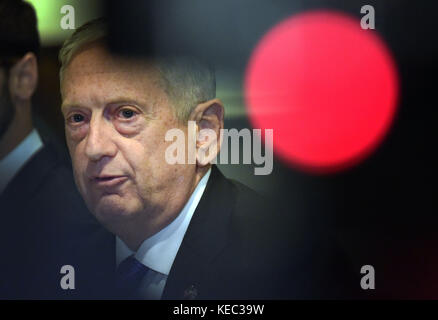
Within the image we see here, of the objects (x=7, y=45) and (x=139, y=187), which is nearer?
(x=139, y=187)

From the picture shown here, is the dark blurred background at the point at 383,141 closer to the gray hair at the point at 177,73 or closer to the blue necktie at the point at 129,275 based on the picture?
the gray hair at the point at 177,73

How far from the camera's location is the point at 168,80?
7.63 ft

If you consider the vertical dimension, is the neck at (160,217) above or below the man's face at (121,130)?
below

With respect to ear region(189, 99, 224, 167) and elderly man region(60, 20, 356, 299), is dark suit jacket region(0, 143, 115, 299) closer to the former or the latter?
elderly man region(60, 20, 356, 299)

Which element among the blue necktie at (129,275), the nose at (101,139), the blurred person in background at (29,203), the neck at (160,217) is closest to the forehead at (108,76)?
the nose at (101,139)

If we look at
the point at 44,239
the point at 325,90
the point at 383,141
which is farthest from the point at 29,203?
the point at 383,141

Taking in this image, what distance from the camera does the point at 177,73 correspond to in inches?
91.7

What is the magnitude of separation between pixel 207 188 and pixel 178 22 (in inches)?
27.2

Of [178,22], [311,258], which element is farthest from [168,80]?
[311,258]

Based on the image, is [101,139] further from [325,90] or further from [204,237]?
[325,90]

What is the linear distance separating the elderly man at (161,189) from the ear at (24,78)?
0.17 meters

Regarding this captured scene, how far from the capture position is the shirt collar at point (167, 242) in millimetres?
2389

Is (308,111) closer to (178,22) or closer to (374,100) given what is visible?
(374,100)

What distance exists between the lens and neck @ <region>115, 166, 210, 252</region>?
7.79ft
